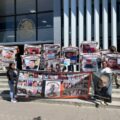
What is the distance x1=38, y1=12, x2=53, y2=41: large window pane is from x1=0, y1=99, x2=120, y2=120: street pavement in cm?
1088

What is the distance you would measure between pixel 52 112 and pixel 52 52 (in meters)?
6.51

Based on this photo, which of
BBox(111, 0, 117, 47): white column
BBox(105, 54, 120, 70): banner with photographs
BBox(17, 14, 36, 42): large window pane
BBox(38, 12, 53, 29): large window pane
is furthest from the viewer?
BBox(17, 14, 36, 42): large window pane

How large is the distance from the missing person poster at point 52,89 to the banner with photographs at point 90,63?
2.50 metres

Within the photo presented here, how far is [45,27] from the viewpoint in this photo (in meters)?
26.1

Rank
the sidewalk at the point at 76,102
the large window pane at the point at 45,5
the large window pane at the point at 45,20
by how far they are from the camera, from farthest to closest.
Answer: the large window pane at the point at 45,5 → the large window pane at the point at 45,20 → the sidewalk at the point at 76,102

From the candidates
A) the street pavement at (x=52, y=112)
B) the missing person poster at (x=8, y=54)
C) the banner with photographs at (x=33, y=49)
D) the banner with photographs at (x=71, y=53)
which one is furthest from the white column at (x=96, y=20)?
the street pavement at (x=52, y=112)

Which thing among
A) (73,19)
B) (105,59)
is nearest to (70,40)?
(73,19)

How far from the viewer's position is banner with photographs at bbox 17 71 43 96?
16.0 meters

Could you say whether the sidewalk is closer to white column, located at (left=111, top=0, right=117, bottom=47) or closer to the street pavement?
the street pavement

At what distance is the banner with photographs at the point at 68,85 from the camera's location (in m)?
15.6

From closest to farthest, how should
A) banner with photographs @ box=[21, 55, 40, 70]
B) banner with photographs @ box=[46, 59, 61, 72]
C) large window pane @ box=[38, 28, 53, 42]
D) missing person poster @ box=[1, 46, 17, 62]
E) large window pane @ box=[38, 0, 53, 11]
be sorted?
banner with photographs @ box=[46, 59, 61, 72]
banner with photographs @ box=[21, 55, 40, 70]
missing person poster @ box=[1, 46, 17, 62]
large window pane @ box=[38, 28, 53, 42]
large window pane @ box=[38, 0, 53, 11]

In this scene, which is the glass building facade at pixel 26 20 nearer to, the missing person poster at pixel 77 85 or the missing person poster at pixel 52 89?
the missing person poster at pixel 52 89

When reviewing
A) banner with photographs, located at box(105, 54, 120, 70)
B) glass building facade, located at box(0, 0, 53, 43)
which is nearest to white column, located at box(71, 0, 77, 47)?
glass building facade, located at box(0, 0, 53, 43)

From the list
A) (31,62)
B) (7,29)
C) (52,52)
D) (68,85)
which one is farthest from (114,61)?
(7,29)
